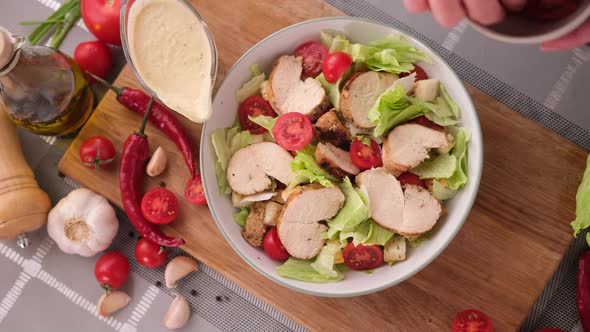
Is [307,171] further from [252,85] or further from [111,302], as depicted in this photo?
[111,302]

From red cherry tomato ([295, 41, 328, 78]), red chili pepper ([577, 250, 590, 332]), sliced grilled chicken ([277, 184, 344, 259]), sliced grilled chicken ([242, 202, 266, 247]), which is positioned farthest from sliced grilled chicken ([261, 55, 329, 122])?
red chili pepper ([577, 250, 590, 332])

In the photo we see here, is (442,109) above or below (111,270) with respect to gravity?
above

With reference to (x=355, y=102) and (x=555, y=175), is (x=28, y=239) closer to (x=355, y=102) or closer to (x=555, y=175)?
(x=355, y=102)

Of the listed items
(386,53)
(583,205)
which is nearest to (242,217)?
(386,53)

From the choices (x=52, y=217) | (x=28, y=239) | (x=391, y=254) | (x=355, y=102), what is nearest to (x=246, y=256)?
(x=391, y=254)

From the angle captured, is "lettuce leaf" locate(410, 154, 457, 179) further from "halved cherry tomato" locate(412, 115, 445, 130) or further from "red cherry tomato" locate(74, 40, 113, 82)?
"red cherry tomato" locate(74, 40, 113, 82)

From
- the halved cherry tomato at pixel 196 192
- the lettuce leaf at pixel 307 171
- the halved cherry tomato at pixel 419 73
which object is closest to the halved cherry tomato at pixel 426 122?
the halved cherry tomato at pixel 419 73
